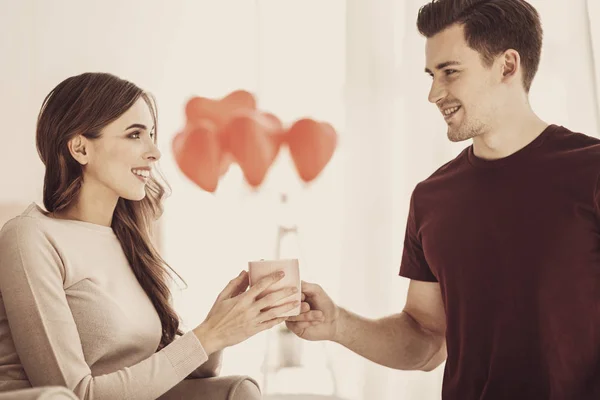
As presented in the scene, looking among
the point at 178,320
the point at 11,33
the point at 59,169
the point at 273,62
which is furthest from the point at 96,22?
the point at 178,320

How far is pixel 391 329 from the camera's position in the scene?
1.73 meters

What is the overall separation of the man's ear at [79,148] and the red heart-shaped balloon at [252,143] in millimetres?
926

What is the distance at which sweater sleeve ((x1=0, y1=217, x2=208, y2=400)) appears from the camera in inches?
52.0

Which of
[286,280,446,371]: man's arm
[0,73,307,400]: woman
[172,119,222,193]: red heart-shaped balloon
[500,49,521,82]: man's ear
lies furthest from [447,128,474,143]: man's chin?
[172,119,222,193]: red heart-shaped balloon

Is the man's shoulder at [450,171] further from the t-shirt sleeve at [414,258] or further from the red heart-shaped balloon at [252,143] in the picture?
the red heart-shaped balloon at [252,143]

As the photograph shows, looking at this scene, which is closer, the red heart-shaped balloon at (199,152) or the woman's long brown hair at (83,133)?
the woman's long brown hair at (83,133)

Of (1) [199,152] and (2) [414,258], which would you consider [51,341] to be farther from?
(1) [199,152]

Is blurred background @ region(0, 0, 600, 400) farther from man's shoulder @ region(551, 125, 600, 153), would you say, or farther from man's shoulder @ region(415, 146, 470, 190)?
man's shoulder @ region(551, 125, 600, 153)

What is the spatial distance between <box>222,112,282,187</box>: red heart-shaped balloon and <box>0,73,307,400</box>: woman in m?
0.70

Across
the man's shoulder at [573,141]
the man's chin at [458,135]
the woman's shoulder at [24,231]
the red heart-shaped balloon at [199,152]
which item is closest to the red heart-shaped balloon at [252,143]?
the red heart-shaped balloon at [199,152]

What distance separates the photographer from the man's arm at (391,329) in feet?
5.41

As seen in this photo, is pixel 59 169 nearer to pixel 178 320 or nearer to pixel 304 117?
pixel 178 320

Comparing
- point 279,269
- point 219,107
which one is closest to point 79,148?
point 279,269

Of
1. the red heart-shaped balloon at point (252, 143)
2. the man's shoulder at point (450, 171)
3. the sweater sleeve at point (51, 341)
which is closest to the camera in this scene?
the sweater sleeve at point (51, 341)
